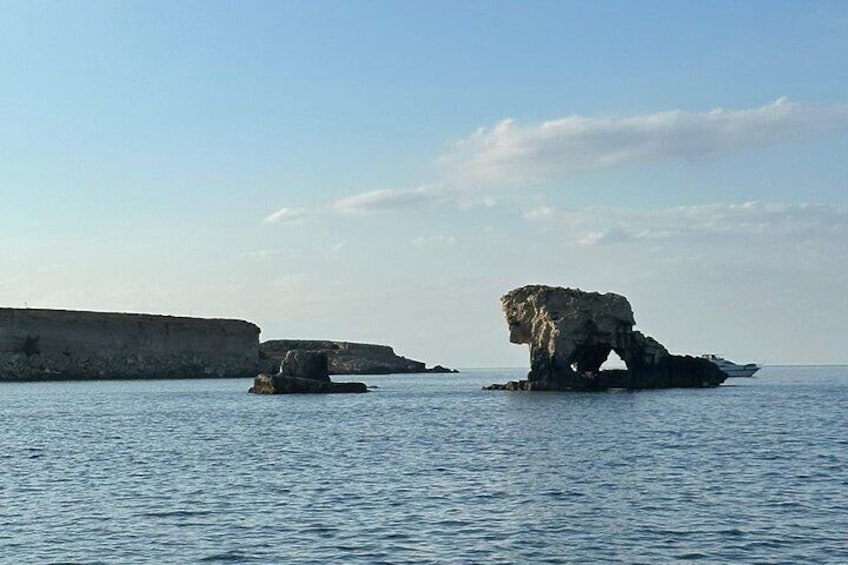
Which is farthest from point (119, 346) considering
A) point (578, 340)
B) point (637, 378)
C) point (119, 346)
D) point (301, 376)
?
point (578, 340)

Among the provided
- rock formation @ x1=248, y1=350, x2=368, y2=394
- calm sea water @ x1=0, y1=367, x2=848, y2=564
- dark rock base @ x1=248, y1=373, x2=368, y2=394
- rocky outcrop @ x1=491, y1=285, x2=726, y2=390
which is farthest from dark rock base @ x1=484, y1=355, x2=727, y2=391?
calm sea water @ x1=0, y1=367, x2=848, y2=564

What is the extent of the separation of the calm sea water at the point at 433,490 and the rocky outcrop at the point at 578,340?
27946 mm

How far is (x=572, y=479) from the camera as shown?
123ft

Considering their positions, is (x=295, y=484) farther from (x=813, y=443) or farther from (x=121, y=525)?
(x=813, y=443)

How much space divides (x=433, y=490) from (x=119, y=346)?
155801 millimetres

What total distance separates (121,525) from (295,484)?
8654 millimetres

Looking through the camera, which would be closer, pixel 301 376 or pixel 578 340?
pixel 578 340

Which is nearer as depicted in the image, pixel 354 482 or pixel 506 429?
pixel 354 482

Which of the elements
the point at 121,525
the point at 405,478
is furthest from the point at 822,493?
the point at 121,525

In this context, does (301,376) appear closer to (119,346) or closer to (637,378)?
(637,378)

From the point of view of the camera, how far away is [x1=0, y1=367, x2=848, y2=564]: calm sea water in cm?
2550

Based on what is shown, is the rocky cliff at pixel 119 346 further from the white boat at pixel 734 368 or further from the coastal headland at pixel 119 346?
the white boat at pixel 734 368

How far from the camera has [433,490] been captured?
34.6 m

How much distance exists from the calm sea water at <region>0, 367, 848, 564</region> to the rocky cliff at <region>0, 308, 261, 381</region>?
348ft
